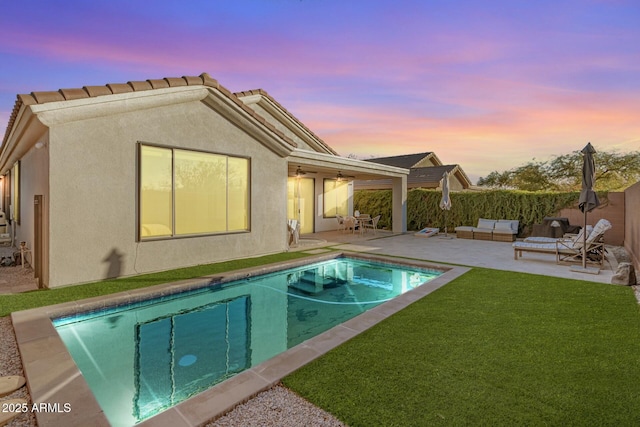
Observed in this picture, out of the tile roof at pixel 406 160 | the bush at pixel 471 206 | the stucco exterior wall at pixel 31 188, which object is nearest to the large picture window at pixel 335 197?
the bush at pixel 471 206

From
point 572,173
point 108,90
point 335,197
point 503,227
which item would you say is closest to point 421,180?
point 335,197

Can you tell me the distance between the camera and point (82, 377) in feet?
10.6

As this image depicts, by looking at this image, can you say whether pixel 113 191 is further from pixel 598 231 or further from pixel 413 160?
pixel 413 160

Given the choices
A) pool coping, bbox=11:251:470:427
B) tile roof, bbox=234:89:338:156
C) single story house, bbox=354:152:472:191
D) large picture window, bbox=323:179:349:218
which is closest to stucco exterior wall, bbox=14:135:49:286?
pool coping, bbox=11:251:470:427

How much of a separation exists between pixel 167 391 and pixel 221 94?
7.35 metres

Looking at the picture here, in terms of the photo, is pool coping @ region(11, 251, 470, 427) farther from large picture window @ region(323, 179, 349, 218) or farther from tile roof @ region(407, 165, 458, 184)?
tile roof @ region(407, 165, 458, 184)

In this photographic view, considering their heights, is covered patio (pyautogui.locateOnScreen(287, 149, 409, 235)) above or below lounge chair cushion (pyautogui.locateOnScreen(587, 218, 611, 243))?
above

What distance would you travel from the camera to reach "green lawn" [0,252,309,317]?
17.8ft

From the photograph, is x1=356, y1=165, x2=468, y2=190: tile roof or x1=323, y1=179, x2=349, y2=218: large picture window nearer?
x1=323, y1=179, x2=349, y2=218: large picture window

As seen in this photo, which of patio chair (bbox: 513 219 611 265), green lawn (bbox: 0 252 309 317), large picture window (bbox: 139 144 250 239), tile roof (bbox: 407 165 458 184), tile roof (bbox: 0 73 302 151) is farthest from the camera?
tile roof (bbox: 407 165 458 184)

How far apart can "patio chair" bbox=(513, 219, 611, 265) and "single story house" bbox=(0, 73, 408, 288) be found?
7.69m

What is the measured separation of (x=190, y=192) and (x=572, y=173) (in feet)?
114

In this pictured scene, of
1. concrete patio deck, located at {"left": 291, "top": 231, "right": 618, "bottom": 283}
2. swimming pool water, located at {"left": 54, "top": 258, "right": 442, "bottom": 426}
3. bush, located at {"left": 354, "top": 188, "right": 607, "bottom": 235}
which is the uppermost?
bush, located at {"left": 354, "top": 188, "right": 607, "bottom": 235}

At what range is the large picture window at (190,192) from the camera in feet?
25.4
